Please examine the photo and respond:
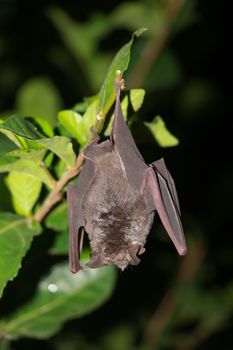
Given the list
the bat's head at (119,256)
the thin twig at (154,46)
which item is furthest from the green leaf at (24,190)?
the thin twig at (154,46)

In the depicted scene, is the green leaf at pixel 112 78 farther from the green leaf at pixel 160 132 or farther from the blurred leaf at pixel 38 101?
the blurred leaf at pixel 38 101

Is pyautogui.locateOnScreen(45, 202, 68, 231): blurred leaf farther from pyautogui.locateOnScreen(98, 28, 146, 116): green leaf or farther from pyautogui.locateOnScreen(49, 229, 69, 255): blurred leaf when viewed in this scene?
pyautogui.locateOnScreen(98, 28, 146, 116): green leaf

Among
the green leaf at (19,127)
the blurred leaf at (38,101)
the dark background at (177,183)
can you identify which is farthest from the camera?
the dark background at (177,183)

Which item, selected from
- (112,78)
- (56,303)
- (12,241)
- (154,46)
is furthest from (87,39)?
(112,78)

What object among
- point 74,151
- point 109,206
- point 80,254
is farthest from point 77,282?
point 74,151

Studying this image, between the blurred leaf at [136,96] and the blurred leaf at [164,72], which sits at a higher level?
the blurred leaf at [136,96]

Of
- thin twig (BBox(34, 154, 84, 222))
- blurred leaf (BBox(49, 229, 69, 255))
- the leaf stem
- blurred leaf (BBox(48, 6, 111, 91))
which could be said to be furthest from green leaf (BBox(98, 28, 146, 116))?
blurred leaf (BBox(48, 6, 111, 91))

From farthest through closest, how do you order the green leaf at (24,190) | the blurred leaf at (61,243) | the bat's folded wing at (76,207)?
the blurred leaf at (61,243) < the green leaf at (24,190) < the bat's folded wing at (76,207)
